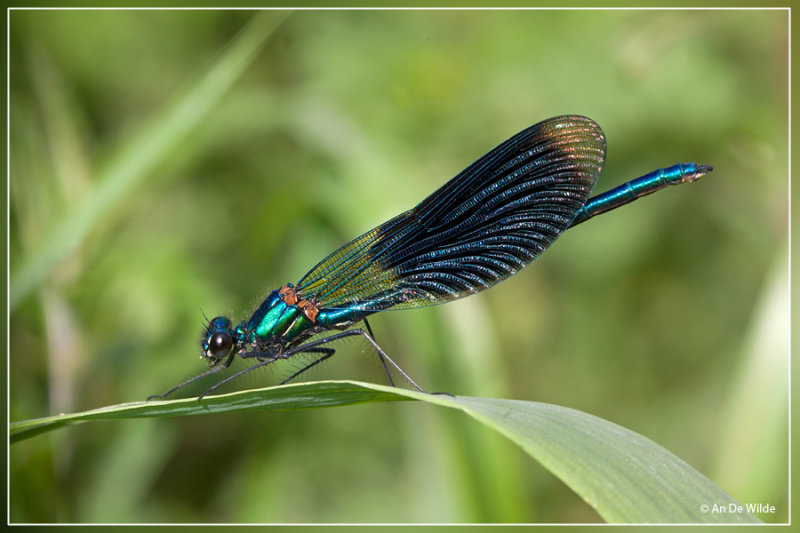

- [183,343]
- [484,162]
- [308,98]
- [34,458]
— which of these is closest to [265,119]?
[308,98]

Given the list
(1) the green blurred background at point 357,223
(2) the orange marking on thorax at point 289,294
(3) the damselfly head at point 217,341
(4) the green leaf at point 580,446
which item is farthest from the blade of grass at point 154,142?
(4) the green leaf at point 580,446

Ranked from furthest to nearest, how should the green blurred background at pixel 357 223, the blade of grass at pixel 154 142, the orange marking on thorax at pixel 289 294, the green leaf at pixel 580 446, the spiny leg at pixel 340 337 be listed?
the green blurred background at pixel 357 223 → the blade of grass at pixel 154 142 → the orange marking on thorax at pixel 289 294 → the spiny leg at pixel 340 337 → the green leaf at pixel 580 446

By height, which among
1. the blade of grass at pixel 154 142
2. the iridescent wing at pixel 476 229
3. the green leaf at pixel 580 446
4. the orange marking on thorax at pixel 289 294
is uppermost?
the blade of grass at pixel 154 142

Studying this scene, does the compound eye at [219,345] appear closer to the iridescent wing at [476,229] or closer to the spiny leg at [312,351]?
the spiny leg at [312,351]

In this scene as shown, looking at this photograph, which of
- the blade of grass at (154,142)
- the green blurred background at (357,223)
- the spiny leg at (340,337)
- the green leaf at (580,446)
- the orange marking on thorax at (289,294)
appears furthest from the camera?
the green blurred background at (357,223)

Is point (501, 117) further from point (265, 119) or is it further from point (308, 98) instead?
point (265, 119)

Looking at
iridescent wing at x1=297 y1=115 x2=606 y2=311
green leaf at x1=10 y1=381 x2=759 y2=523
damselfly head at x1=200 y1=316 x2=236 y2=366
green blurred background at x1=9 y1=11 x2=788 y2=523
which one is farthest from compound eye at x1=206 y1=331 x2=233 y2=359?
green leaf at x1=10 y1=381 x2=759 y2=523
